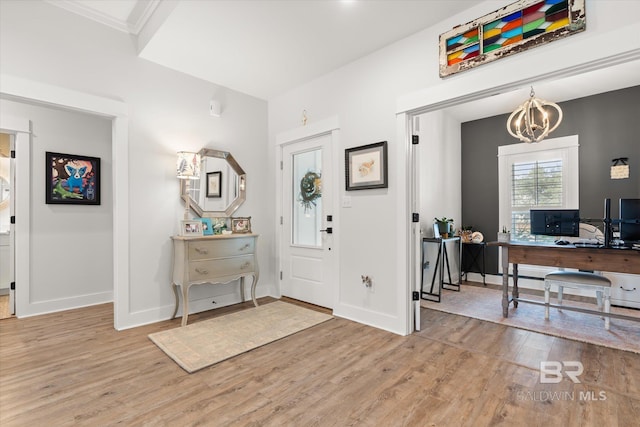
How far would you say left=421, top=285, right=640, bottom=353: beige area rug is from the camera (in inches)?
110

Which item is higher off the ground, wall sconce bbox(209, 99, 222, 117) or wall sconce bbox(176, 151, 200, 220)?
wall sconce bbox(209, 99, 222, 117)

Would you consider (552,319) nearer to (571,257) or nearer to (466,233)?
(571,257)

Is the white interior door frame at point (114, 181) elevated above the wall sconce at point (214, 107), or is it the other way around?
the wall sconce at point (214, 107)

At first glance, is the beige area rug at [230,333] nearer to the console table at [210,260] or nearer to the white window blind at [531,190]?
the console table at [210,260]

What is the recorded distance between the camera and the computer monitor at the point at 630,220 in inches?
108

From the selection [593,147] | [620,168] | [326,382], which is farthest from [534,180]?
[326,382]

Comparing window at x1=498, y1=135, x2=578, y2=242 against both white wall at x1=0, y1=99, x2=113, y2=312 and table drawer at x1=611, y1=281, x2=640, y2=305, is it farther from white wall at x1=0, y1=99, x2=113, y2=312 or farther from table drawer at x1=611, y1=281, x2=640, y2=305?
white wall at x1=0, y1=99, x2=113, y2=312

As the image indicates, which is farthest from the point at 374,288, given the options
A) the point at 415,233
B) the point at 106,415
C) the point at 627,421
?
the point at 106,415

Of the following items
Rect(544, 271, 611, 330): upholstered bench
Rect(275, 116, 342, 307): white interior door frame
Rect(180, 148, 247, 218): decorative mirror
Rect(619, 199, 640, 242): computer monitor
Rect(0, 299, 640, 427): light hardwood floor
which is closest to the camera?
Rect(0, 299, 640, 427): light hardwood floor

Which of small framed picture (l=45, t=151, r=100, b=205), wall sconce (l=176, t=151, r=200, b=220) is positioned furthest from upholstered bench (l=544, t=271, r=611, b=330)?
small framed picture (l=45, t=151, r=100, b=205)

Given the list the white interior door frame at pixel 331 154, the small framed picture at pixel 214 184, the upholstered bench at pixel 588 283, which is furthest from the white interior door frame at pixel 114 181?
the upholstered bench at pixel 588 283

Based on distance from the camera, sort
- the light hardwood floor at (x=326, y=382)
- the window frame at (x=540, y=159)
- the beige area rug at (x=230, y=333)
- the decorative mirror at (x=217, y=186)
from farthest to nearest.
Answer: the window frame at (x=540, y=159) < the decorative mirror at (x=217, y=186) < the beige area rug at (x=230, y=333) < the light hardwood floor at (x=326, y=382)

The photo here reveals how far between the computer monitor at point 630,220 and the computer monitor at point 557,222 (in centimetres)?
37

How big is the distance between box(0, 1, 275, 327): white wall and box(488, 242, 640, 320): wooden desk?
10.2 ft
